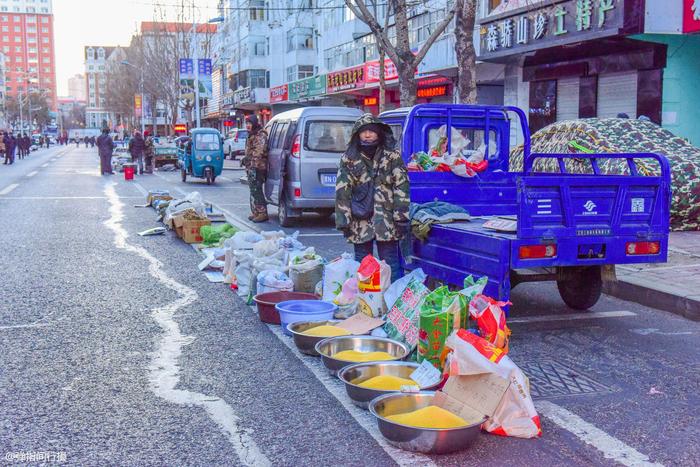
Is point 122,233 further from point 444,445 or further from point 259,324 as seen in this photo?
point 444,445

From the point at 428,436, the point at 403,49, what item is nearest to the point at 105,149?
the point at 403,49

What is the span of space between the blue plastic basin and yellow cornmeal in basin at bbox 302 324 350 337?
1.01 feet

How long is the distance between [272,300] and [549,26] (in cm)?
1515

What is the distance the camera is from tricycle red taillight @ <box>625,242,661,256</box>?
21.4 ft

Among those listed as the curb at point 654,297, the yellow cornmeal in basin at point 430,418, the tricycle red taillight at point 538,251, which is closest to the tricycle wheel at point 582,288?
the curb at point 654,297

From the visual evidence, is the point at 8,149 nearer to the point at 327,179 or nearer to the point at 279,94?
the point at 279,94

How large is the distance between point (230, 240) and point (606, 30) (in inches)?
466

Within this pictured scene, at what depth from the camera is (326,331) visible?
20.0 ft

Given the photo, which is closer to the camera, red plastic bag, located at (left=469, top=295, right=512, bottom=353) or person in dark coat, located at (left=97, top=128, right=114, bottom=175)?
red plastic bag, located at (left=469, top=295, right=512, bottom=353)

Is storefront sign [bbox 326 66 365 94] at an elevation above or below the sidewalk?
above

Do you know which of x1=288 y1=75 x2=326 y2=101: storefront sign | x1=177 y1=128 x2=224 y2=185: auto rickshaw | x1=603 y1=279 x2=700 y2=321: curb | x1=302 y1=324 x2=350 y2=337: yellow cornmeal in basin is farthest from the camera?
x1=288 y1=75 x2=326 y2=101: storefront sign

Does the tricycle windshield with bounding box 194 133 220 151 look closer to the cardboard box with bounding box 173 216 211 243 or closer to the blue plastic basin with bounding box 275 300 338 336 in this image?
the cardboard box with bounding box 173 216 211 243

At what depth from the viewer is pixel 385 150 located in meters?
7.09

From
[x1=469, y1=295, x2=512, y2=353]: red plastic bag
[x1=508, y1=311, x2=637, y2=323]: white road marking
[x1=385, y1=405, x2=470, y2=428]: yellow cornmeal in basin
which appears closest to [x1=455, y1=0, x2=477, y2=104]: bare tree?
[x1=508, y1=311, x2=637, y2=323]: white road marking
